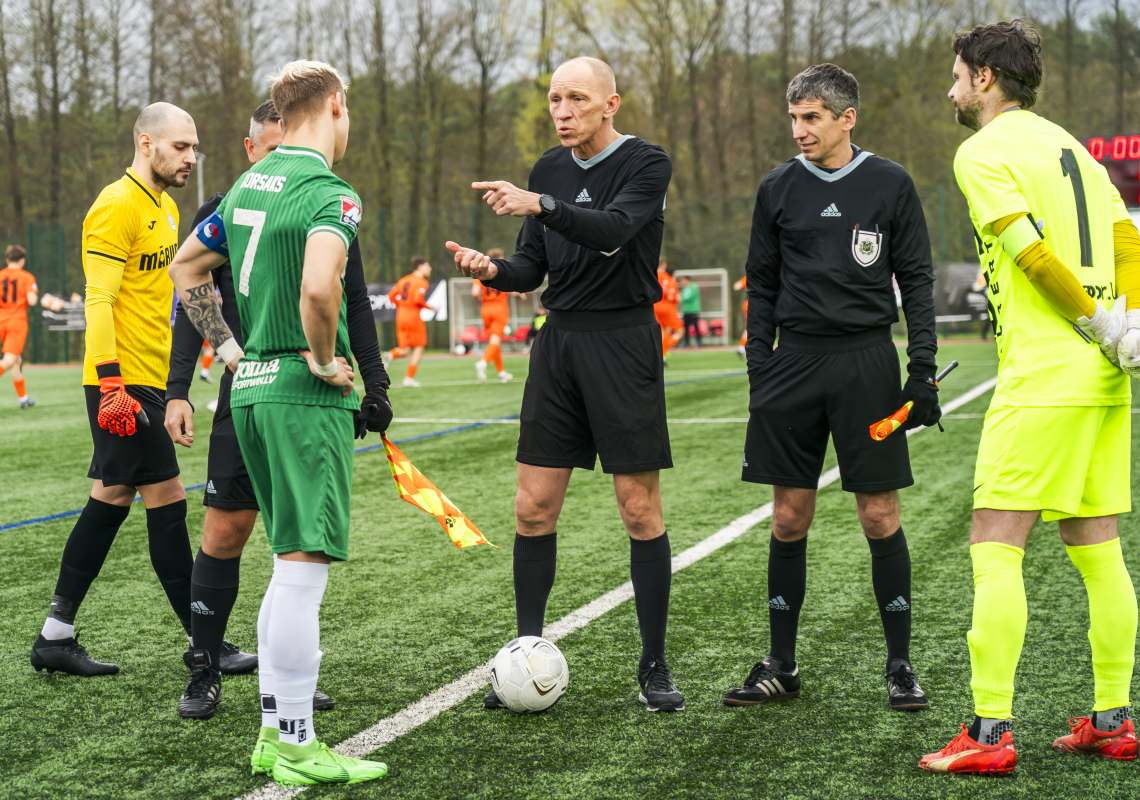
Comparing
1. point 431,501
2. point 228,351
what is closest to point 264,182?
point 228,351

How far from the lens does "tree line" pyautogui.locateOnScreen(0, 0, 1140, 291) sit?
110 ft

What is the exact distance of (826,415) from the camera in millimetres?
3619

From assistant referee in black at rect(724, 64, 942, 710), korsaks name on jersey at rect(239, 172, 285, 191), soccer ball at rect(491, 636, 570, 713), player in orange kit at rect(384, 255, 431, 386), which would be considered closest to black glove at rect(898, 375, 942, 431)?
assistant referee in black at rect(724, 64, 942, 710)

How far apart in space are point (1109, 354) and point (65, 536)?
5.91 meters

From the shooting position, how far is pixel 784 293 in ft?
12.1

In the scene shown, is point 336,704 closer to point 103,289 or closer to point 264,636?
point 264,636

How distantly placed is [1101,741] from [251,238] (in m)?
2.80

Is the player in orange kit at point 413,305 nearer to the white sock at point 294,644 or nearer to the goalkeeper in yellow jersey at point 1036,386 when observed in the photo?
the white sock at point 294,644

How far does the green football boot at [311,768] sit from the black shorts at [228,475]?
0.95m

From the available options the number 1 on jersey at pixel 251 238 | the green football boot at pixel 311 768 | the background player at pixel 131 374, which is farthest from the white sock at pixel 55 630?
the number 1 on jersey at pixel 251 238

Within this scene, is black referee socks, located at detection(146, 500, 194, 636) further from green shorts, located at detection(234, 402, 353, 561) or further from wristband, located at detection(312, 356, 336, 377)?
wristband, located at detection(312, 356, 336, 377)

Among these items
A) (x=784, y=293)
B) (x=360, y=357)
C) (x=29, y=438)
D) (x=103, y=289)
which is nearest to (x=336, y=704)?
(x=360, y=357)

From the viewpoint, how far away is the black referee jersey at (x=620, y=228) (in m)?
3.49

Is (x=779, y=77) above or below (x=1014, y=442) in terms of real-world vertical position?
above
